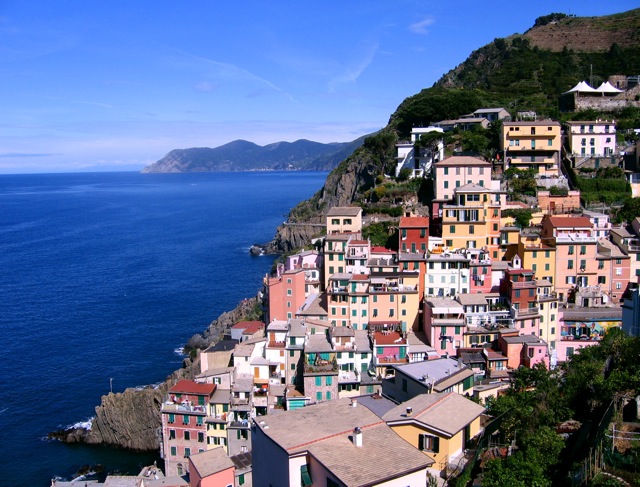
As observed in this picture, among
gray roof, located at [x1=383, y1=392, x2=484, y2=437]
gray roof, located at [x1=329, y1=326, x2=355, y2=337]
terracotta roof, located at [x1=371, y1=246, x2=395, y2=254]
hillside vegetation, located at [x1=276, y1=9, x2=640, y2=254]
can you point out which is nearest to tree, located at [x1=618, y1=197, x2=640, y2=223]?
hillside vegetation, located at [x1=276, y1=9, x2=640, y2=254]

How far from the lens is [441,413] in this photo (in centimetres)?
2153

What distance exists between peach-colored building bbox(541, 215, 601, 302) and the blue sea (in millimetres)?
31964

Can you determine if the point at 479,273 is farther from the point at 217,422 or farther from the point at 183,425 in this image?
the point at 183,425

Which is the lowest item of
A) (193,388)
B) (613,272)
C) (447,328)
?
(193,388)

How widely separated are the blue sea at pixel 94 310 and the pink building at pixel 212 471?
33.1 feet

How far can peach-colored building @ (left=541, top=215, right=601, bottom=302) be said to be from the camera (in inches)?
1736

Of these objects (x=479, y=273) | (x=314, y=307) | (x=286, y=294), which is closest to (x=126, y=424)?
(x=286, y=294)

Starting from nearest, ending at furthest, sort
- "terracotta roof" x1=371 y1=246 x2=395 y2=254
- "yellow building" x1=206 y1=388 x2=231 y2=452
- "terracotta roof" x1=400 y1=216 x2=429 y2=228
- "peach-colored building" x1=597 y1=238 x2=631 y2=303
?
1. "yellow building" x1=206 y1=388 x2=231 y2=452
2. "peach-colored building" x1=597 y1=238 x2=631 y2=303
3. "terracotta roof" x1=400 y1=216 x2=429 y2=228
4. "terracotta roof" x1=371 y1=246 x2=395 y2=254

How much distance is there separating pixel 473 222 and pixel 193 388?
23513 millimetres

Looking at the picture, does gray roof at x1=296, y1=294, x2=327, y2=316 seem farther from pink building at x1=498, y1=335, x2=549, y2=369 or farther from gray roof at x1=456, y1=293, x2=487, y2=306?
pink building at x1=498, y1=335, x2=549, y2=369

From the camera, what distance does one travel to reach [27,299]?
77.1 meters

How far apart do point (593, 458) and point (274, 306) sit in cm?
3193

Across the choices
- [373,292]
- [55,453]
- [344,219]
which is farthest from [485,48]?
[55,453]

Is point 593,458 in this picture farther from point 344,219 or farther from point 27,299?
point 27,299
